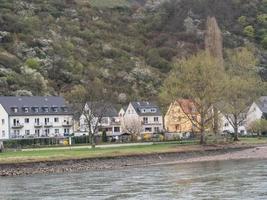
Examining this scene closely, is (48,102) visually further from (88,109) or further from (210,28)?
(210,28)

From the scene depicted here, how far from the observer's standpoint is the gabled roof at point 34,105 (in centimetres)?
12469

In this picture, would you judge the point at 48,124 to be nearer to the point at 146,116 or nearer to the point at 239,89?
the point at 146,116

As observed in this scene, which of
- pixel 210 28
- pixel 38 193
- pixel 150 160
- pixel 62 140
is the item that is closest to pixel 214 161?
pixel 150 160

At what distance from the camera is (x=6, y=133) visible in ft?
408

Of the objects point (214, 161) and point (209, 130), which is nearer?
point (214, 161)

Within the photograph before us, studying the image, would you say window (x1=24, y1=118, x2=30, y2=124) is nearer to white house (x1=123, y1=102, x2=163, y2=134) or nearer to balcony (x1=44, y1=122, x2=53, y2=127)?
balcony (x1=44, y1=122, x2=53, y2=127)

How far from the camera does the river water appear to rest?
4712 cm

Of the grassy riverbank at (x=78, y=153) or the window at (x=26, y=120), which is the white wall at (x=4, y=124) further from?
the grassy riverbank at (x=78, y=153)

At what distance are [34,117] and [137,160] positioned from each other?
162 ft

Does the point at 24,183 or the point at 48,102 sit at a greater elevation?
the point at 48,102

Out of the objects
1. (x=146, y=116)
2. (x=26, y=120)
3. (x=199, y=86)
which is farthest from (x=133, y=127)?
(x=199, y=86)

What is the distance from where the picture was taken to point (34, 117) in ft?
414

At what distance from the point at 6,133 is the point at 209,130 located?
39246 mm

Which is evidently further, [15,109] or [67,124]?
[67,124]
